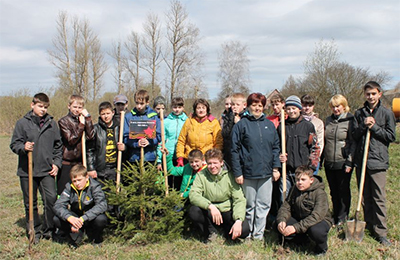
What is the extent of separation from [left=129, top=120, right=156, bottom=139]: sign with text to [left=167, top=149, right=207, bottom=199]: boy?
0.68 metres

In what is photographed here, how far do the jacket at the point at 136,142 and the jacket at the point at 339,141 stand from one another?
9.35ft

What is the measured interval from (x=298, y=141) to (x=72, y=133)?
139 inches

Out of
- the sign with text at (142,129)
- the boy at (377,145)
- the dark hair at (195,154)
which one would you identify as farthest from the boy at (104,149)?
the boy at (377,145)

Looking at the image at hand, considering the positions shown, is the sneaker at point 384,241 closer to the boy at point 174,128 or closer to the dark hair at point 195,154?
the dark hair at point 195,154

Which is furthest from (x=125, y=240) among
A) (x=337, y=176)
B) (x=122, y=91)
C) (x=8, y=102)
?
(x=122, y=91)

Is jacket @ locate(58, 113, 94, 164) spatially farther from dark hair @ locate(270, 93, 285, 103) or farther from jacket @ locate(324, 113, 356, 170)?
jacket @ locate(324, 113, 356, 170)

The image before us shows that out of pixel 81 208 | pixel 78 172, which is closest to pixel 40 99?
pixel 78 172

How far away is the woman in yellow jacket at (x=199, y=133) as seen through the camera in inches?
213

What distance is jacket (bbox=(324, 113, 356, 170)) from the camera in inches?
207

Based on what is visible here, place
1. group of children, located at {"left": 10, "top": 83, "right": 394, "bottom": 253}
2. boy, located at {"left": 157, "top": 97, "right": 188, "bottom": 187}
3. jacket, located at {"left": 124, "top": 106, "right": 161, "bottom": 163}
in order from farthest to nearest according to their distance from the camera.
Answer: boy, located at {"left": 157, "top": 97, "right": 188, "bottom": 187} → jacket, located at {"left": 124, "top": 106, "right": 161, "bottom": 163} → group of children, located at {"left": 10, "top": 83, "right": 394, "bottom": 253}

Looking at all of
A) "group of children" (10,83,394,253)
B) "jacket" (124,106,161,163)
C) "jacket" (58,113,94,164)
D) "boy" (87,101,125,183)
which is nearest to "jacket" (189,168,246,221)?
"group of children" (10,83,394,253)

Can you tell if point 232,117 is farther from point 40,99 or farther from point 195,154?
point 40,99

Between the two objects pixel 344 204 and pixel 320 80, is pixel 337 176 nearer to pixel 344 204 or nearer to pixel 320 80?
pixel 344 204

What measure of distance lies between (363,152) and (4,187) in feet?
30.2
